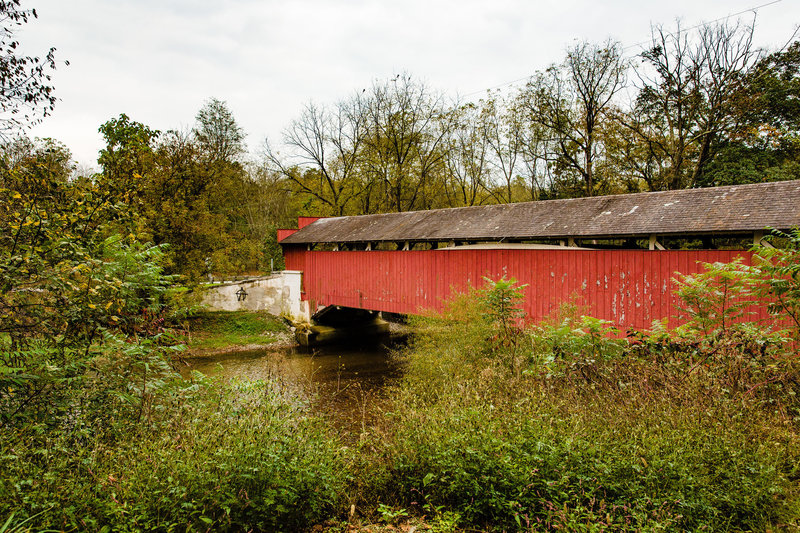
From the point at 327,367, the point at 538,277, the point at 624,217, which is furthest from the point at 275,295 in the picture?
the point at 624,217

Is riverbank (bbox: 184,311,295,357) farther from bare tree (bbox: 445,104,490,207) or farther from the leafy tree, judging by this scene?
the leafy tree

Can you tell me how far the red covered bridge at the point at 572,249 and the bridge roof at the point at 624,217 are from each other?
2 cm

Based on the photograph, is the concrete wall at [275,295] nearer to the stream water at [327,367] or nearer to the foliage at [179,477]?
the stream water at [327,367]

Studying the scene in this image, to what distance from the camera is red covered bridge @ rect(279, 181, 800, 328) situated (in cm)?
689

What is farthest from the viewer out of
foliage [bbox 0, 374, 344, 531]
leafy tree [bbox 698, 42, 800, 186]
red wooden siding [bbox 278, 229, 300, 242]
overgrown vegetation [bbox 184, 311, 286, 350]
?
red wooden siding [bbox 278, 229, 300, 242]

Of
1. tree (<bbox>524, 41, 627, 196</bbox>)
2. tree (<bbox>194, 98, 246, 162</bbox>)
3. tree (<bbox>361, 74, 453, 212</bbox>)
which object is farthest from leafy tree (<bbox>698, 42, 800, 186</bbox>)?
tree (<bbox>194, 98, 246, 162</bbox>)

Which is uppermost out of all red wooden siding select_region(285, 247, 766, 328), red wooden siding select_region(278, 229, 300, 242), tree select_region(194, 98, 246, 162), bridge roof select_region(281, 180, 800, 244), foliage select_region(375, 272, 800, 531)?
tree select_region(194, 98, 246, 162)

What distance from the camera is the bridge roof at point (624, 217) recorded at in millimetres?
6530

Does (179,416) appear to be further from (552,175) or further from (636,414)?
(552,175)

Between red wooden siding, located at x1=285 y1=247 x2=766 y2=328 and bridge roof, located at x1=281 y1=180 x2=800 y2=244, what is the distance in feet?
1.51

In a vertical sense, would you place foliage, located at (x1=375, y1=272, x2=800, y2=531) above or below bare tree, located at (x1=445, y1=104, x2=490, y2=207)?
below

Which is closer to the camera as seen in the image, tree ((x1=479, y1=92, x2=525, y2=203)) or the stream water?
the stream water

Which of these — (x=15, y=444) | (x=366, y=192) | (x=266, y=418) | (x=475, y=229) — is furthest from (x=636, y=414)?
(x=366, y=192)

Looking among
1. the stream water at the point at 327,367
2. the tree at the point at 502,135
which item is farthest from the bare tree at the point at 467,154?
the stream water at the point at 327,367
